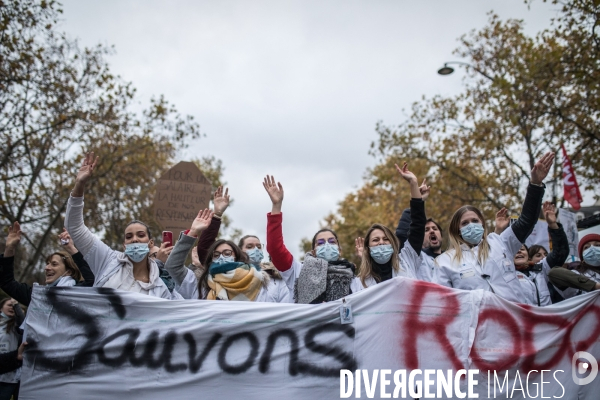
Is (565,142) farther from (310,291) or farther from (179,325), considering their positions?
(179,325)

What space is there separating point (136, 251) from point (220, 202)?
104 cm

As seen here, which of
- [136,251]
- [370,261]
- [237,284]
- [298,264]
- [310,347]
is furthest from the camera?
[298,264]

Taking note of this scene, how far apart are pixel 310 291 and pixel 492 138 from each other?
10.8 metres

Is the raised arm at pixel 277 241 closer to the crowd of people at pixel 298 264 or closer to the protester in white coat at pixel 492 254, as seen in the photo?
the crowd of people at pixel 298 264

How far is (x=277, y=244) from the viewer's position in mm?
4531

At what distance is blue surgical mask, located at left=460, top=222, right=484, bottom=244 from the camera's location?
475 cm

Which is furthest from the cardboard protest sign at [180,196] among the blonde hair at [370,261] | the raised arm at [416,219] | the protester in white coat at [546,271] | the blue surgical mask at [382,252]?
the protester in white coat at [546,271]

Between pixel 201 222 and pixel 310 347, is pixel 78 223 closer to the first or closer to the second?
pixel 201 222

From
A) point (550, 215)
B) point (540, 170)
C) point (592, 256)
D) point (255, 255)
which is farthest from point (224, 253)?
point (592, 256)

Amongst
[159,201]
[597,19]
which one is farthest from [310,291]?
[597,19]

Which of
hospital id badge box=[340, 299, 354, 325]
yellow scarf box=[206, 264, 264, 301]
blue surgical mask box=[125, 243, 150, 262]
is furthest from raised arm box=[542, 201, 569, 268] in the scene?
blue surgical mask box=[125, 243, 150, 262]

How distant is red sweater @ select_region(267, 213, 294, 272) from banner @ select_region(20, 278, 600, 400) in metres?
0.66

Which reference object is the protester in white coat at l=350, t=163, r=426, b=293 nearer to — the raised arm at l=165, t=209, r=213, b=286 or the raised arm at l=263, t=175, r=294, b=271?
the raised arm at l=263, t=175, r=294, b=271

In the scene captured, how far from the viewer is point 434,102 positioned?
1588 centimetres
